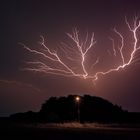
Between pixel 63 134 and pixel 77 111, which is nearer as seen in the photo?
pixel 63 134

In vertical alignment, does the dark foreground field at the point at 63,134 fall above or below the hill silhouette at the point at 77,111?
below

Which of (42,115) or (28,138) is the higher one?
(42,115)

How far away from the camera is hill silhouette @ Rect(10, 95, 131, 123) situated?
209 ft

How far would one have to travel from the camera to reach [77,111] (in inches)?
2576

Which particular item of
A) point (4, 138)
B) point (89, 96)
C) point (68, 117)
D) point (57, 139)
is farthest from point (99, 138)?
point (89, 96)

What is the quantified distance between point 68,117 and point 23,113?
15.2 meters

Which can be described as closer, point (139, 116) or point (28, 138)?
point (28, 138)

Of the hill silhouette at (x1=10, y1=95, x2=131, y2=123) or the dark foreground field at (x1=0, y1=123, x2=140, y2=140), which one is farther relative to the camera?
the hill silhouette at (x1=10, y1=95, x2=131, y2=123)

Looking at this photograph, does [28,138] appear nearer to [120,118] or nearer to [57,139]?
[57,139]

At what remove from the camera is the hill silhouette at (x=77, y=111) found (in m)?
63.6

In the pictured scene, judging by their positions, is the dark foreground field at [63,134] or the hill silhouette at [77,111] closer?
the dark foreground field at [63,134]

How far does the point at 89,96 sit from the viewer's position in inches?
2933

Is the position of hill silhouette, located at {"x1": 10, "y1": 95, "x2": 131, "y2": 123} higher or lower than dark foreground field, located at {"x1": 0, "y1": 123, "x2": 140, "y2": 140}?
higher

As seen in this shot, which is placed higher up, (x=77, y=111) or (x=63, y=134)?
(x=77, y=111)
